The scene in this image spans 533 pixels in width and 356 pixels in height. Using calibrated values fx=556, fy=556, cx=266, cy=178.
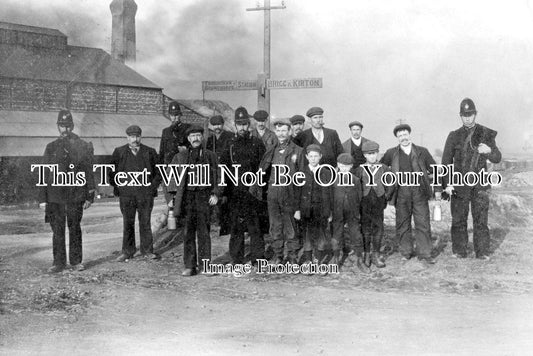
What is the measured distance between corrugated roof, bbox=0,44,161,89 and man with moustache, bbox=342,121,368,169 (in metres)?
16.0

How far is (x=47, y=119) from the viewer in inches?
789

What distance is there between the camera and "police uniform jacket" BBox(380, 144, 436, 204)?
7.11m

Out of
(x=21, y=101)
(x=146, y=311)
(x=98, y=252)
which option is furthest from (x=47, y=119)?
(x=146, y=311)

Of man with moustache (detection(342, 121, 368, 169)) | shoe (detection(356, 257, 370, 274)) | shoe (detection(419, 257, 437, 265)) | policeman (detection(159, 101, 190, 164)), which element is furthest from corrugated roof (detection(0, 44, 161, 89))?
shoe (detection(419, 257, 437, 265))

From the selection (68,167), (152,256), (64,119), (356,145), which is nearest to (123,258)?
(152,256)

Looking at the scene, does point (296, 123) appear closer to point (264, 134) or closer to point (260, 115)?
point (264, 134)

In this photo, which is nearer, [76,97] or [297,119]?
[297,119]

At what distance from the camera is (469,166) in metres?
7.24

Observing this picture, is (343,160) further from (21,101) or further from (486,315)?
(21,101)

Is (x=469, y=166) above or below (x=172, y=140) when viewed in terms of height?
below

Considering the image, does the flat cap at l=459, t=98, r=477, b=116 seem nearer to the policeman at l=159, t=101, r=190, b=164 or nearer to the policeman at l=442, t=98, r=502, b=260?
the policeman at l=442, t=98, r=502, b=260

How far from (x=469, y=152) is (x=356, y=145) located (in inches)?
57.4

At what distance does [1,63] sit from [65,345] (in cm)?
1852

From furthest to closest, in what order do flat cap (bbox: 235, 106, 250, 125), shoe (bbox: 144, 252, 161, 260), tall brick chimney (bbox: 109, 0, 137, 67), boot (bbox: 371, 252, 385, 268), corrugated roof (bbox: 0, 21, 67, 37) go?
tall brick chimney (bbox: 109, 0, 137, 67) → corrugated roof (bbox: 0, 21, 67, 37) → shoe (bbox: 144, 252, 161, 260) → flat cap (bbox: 235, 106, 250, 125) → boot (bbox: 371, 252, 385, 268)
